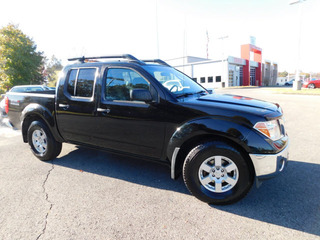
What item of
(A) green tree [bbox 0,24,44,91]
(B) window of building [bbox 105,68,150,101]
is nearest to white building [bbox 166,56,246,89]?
(A) green tree [bbox 0,24,44,91]

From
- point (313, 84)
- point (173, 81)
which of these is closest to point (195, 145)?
point (173, 81)

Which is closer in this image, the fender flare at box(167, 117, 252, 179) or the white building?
the fender flare at box(167, 117, 252, 179)

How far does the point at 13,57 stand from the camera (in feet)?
77.3

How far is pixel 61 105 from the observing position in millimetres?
3809

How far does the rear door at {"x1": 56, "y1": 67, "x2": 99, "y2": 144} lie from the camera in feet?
11.5

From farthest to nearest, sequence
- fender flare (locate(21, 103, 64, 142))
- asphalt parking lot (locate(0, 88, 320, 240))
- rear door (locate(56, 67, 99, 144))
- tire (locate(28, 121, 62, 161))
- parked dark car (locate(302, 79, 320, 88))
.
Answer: parked dark car (locate(302, 79, 320, 88)), tire (locate(28, 121, 62, 161)), fender flare (locate(21, 103, 64, 142)), rear door (locate(56, 67, 99, 144)), asphalt parking lot (locate(0, 88, 320, 240))

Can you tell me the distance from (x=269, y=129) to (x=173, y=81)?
1.62 m

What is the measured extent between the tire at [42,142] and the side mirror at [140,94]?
225 centimetres

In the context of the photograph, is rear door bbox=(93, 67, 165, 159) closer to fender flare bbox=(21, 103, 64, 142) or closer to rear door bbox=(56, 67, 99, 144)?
rear door bbox=(56, 67, 99, 144)

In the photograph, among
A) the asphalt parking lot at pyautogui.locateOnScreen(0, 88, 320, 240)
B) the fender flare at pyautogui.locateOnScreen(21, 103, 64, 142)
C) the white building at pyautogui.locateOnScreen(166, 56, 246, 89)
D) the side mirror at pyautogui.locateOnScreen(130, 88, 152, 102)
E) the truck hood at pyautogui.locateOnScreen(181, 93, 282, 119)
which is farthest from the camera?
the white building at pyautogui.locateOnScreen(166, 56, 246, 89)

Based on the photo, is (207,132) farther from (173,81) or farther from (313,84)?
(313,84)

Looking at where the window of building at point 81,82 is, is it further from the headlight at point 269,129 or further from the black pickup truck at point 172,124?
the headlight at point 269,129

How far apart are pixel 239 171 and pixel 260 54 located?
54.2 meters

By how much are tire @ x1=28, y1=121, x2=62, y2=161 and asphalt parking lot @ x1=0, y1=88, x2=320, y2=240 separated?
0.73 ft
